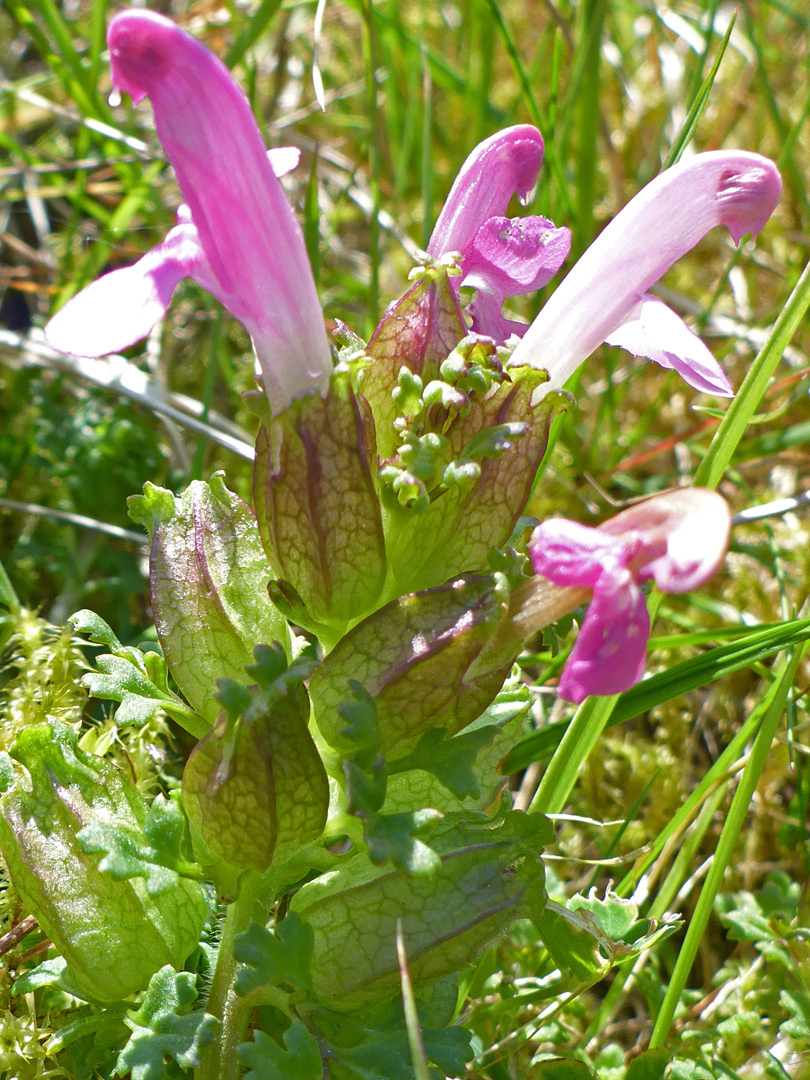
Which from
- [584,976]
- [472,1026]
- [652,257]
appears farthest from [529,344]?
[472,1026]

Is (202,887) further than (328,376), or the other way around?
(202,887)

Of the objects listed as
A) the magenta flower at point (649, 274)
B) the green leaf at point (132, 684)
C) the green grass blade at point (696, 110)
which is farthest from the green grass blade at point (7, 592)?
the green grass blade at point (696, 110)

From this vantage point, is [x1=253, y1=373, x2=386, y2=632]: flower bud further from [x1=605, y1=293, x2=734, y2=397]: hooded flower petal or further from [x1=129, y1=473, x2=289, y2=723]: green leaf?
[x1=605, y1=293, x2=734, y2=397]: hooded flower petal

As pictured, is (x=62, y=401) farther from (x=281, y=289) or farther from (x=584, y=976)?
(x=584, y=976)

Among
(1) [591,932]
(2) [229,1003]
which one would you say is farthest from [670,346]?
(2) [229,1003]

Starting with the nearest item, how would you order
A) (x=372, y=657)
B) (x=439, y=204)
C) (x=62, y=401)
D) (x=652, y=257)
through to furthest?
(x=372, y=657), (x=652, y=257), (x=62, y=401), (x=439, y=204)

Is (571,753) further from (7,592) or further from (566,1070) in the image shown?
(7,592)

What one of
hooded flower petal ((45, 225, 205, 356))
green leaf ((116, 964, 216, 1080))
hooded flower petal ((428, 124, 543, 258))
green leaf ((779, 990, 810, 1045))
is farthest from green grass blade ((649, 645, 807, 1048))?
hooded flower petal ((45, 225, 205, 356))

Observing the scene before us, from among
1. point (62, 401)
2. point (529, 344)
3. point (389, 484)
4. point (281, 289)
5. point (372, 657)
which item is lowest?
point (372, 657)
